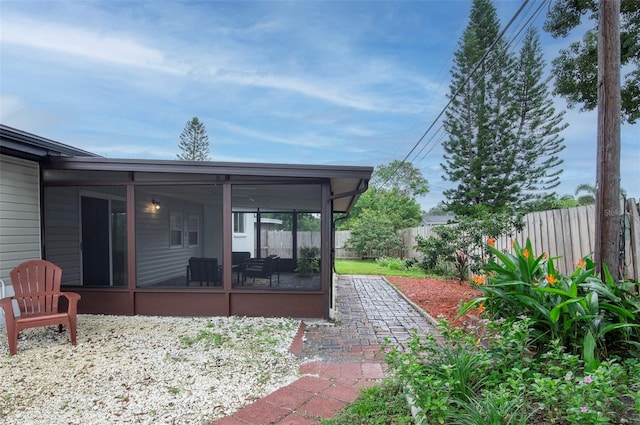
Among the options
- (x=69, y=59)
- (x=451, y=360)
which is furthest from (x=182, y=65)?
(x=451, y=360)

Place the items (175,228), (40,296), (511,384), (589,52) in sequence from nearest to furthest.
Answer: (511,384)
(40,296)
(175,228)
(589,52)

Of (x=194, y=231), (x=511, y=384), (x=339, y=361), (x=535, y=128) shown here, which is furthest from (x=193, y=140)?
(x=511, y=384)

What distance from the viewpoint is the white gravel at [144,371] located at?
9.01ft

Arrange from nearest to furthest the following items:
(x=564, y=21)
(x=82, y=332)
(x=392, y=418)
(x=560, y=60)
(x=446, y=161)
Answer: (x=392, y=418) < (x=82, y=332) < (x=564, y=21) < (x=560, y=60) < (x=446, y=161)

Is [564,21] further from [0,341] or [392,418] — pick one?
[0,341]

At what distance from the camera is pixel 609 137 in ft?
9.99

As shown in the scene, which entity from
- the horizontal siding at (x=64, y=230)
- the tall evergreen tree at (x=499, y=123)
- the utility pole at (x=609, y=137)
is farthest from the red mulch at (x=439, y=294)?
the tall evergreen tree at (x=499, y=123)

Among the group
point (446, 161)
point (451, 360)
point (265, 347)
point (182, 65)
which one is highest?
point (182, 65)

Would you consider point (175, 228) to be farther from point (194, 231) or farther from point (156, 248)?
point (156, 248)

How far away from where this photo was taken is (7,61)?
1026 cm

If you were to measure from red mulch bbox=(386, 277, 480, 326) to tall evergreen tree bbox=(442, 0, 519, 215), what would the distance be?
1122 centimetres

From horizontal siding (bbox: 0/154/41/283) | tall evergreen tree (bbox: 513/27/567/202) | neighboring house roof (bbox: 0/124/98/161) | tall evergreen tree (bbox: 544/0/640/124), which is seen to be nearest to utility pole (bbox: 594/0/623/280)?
tall evergreen tree (bbox: 544/0/640/124)

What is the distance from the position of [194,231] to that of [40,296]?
263 centimetres

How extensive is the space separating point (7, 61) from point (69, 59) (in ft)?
5.02
